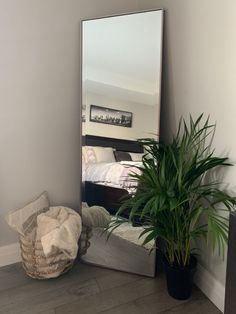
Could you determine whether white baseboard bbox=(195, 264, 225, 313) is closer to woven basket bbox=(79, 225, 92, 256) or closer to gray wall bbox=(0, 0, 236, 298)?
gray wall bbox=(0, 0, 236, 298)

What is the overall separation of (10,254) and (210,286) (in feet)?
4.48

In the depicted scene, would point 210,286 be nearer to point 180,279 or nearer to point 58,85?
point 180,279

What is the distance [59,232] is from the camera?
1844mm

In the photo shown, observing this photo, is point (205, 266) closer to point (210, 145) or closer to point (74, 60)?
point (210, 145)

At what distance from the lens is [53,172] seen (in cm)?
221

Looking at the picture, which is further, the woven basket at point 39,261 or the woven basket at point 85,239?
the woven basket at point 85,239

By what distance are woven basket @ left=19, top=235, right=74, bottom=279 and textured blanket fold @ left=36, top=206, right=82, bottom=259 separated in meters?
0.05

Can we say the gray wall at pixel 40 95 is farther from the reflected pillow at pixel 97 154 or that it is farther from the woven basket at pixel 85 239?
the woven basket at pixel 85 239

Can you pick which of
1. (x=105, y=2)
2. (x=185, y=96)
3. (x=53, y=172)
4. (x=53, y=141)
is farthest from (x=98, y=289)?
A: (x=105, y=2)

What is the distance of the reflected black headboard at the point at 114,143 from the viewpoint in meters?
2.00

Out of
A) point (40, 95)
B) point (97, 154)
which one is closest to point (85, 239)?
Result: point (97, 154)

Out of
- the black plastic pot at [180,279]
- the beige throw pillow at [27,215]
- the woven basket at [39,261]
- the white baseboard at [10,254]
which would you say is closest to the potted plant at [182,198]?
the black plastic pot at [180,279]

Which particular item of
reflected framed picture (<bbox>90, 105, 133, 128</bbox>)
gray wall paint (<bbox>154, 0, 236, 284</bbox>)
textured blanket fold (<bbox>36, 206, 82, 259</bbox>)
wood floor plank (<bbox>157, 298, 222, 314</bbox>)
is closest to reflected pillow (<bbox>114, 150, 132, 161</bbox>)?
reflected framed picture (<bbox>90, 105, 133, 128</bbox>)

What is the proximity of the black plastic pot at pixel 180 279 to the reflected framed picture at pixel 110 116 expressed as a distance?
92 cm
